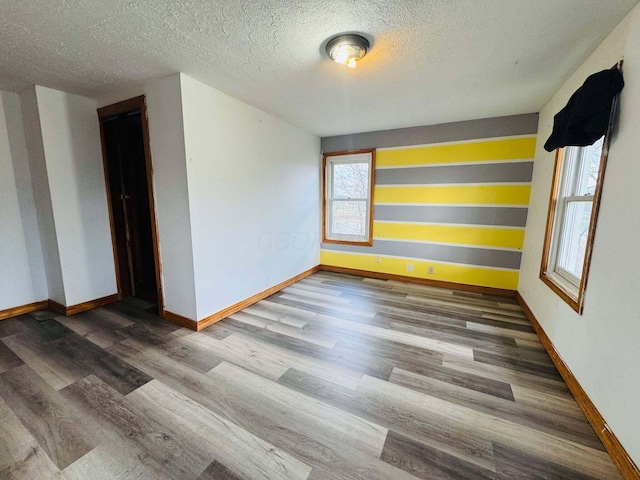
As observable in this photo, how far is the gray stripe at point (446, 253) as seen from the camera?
3396 millimetres

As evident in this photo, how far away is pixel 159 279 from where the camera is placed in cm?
270

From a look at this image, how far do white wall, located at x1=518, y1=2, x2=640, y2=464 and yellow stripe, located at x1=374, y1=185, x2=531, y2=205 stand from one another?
157 centimetres

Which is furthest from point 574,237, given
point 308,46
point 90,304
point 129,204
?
point 90,304

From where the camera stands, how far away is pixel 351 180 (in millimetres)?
4305

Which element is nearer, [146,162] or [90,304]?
[146,162]

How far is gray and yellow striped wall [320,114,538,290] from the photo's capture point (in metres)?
3.25

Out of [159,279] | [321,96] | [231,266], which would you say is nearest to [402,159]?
[321,96]

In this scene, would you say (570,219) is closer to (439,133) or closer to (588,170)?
(588,170)

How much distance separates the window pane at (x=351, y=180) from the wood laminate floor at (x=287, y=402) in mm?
2249

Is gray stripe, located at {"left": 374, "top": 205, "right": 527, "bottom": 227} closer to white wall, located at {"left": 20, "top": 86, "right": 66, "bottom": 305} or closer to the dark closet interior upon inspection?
the dark closet interior

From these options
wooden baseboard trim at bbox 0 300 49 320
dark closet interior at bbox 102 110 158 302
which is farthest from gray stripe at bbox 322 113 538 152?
wooden baseboard trim at bbox 0 300 49 320

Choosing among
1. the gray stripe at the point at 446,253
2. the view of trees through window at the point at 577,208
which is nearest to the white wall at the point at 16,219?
the gray stripe at the point at 446,253

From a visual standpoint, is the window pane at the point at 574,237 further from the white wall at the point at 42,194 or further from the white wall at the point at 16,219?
the white wall at the point at 16,219

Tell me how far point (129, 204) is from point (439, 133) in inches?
168
